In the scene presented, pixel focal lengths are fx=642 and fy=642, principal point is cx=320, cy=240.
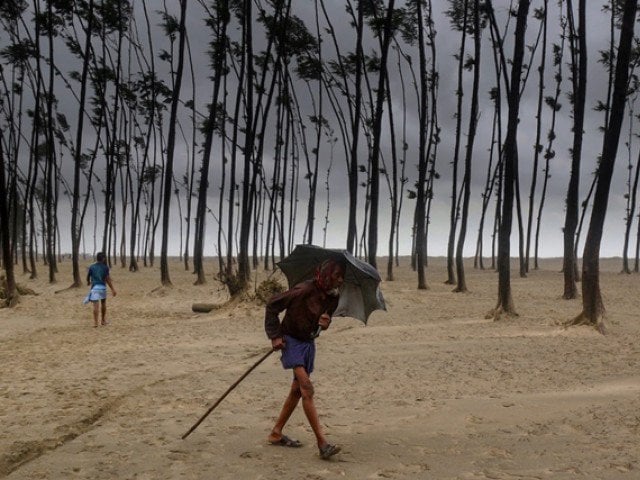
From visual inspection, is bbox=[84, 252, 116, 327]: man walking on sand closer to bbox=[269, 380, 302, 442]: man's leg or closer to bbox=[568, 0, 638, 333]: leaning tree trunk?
bbox=[269, 380, 302, 442]: man's leg

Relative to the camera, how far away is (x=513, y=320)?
50.0 ft

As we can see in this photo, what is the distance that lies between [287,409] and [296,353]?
664 mm

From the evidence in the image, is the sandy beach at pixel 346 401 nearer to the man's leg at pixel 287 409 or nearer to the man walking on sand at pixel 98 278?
the man's leg at pixel 287 409

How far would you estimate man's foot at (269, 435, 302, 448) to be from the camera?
620cm

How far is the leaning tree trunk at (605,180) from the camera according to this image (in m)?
13.6

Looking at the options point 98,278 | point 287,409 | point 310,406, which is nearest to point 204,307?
point 98,278

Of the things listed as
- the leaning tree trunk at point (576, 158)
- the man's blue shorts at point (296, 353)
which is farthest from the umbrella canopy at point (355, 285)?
the leaning tree trunk at point (576, 158)

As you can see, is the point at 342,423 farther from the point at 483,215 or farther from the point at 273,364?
the point at 483,215

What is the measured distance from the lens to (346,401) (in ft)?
27.3

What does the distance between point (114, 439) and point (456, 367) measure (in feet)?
19.1

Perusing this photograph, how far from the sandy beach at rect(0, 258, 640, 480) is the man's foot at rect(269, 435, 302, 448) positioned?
7 cm

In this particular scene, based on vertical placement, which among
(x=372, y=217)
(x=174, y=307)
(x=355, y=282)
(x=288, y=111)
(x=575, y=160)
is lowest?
(x=174, y=307)

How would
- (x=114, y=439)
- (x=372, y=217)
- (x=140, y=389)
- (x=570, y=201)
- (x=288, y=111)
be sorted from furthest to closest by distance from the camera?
(x=288, y=111)
(x=372, y=217)
(x=570, y=201)
(x=140, y=389)
(x=114, y=439)

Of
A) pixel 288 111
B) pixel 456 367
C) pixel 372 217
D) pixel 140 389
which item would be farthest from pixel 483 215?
pixel 140 389
